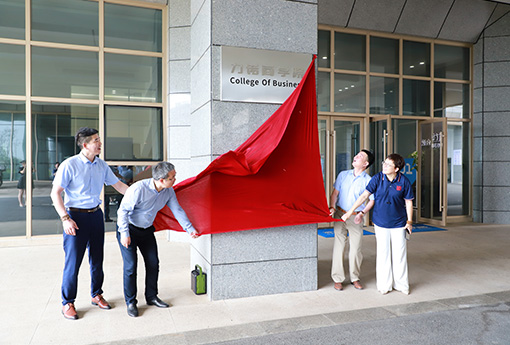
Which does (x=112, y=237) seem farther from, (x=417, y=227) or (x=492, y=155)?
(x=492, y=155)

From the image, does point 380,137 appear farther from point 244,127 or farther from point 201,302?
point 201,302

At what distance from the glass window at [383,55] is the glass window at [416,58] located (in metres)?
0.28

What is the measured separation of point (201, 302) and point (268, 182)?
1482 millimetres

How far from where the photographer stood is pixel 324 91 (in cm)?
914

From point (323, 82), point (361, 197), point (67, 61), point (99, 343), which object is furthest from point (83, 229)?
point (323, 82)

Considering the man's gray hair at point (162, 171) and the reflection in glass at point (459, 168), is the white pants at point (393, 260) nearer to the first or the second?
the man's gray hair at point (162, 171)

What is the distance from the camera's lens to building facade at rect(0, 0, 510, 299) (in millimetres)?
4586

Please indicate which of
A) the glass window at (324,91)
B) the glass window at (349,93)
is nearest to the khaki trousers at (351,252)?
the glass window at (324,91)

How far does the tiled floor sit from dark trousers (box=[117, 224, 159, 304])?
0.63 feet

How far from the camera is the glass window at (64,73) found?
7.43 m

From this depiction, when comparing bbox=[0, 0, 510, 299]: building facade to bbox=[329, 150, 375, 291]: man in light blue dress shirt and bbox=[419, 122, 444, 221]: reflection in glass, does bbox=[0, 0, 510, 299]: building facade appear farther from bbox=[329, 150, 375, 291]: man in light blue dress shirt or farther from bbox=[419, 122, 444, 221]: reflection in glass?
bbox=[329, 150, 375, 291]: man in light blue dress shirt

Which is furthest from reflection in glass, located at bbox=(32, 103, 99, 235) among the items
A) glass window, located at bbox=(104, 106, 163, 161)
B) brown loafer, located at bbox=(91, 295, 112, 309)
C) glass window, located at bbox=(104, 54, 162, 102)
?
brown loafer, located at bbox=(91, 295, 112, 309)

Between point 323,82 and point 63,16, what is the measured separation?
5366 mm

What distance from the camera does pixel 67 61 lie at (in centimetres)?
757
